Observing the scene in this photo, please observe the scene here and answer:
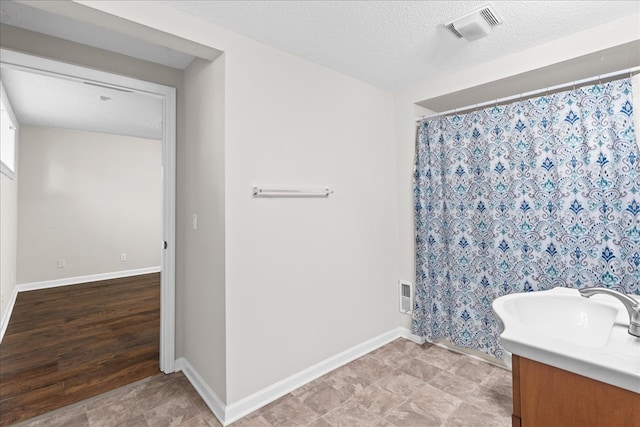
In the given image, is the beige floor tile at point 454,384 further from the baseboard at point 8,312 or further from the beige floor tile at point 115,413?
the baseboard at point 8,312

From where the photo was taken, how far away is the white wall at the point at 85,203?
467cm

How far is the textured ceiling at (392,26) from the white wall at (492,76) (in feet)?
0.22

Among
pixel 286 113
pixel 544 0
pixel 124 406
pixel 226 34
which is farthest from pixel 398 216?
pixel 124 406

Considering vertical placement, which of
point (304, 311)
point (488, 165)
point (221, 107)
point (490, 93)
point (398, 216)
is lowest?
point (304, 311)

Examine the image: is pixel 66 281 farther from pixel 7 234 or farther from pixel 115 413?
pixel 115 413

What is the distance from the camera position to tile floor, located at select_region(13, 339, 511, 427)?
1787 millimetres

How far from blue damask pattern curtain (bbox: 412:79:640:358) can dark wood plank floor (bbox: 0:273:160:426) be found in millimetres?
2461

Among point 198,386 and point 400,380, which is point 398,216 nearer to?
point 400,380

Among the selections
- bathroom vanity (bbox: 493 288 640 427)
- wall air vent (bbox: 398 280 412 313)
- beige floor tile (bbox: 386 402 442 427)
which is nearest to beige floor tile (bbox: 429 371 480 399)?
beige floor tile (bbox: 386 402 442 427)

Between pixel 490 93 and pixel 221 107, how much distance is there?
2185 mm

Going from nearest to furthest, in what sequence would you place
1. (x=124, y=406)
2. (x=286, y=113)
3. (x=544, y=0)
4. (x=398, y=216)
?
(x=544, y=0) → (x=124, y=406) → (x=286, y=113) → (x=398, y=216)

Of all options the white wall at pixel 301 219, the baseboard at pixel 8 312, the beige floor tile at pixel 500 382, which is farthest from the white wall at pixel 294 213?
the baseboard at pixel 8 312

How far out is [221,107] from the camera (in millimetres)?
1847

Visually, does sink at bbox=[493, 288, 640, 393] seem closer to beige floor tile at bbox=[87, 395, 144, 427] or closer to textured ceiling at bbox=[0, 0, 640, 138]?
textured ceiling at bbox=[0, 0, 640, 138]
